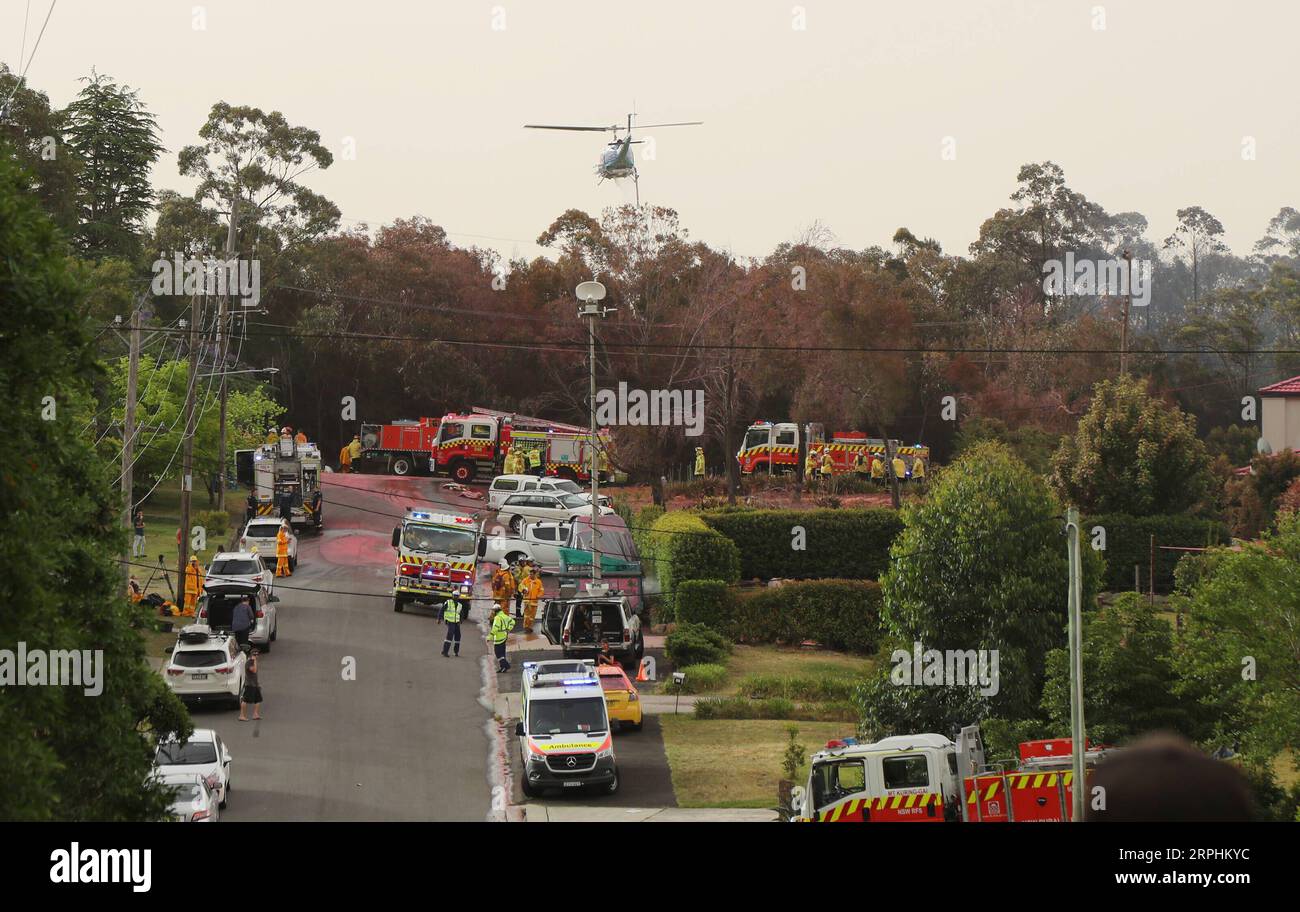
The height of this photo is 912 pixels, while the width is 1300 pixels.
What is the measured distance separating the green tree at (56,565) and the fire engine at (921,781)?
10.4 metres

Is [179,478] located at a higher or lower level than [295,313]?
lower

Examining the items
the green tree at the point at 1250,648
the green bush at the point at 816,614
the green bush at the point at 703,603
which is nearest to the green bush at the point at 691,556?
the green bush at the point at 703,603

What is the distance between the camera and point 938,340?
82.4m

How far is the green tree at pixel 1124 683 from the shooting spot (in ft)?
80.2

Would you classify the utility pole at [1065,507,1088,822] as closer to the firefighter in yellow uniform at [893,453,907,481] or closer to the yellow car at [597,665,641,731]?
the yellow car at [597,665,641,731]

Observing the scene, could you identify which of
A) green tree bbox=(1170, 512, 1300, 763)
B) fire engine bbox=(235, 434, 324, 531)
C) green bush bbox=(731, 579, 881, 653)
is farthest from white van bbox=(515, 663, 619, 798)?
fire engine bbox=(235, 434, 324, 531)

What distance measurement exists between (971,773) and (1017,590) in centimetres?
784

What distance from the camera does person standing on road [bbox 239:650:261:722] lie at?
2867 centimetres

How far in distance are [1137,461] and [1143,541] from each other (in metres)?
2.81

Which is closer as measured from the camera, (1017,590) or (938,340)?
(1017,590)

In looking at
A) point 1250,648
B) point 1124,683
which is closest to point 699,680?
point 1124,683

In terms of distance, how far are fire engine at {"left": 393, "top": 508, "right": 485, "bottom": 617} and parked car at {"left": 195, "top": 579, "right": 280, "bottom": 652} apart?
490cm
